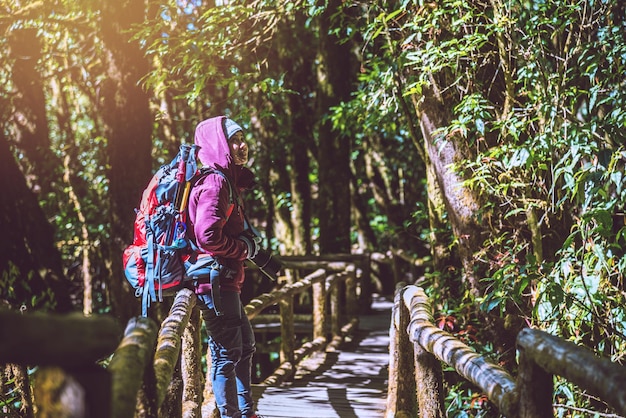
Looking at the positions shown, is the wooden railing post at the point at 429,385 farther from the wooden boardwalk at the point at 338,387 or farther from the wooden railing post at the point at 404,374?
the wooden boardwalk at the point at 338,387

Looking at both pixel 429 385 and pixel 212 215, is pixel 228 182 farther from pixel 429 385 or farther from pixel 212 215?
pixel 429 385

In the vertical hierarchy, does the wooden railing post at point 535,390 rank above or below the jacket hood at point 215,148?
below

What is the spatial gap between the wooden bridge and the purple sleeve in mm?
352

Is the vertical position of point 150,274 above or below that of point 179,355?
above

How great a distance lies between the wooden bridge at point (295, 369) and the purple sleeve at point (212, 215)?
0.35 meters

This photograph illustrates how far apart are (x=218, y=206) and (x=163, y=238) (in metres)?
0.35

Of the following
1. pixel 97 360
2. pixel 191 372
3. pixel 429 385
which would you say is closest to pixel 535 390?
pixel 97 360

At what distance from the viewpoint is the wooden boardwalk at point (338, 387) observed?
570cm

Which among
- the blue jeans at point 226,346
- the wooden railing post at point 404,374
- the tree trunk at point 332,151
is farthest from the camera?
the tree trunk at point 332,151

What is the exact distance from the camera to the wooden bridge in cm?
166

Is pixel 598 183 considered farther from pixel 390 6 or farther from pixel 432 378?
pixel 390 6

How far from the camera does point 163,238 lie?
153 inches

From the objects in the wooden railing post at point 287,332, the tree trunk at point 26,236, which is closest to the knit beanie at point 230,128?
the wooden railing post at point 287,332

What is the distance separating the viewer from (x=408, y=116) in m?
7.17
